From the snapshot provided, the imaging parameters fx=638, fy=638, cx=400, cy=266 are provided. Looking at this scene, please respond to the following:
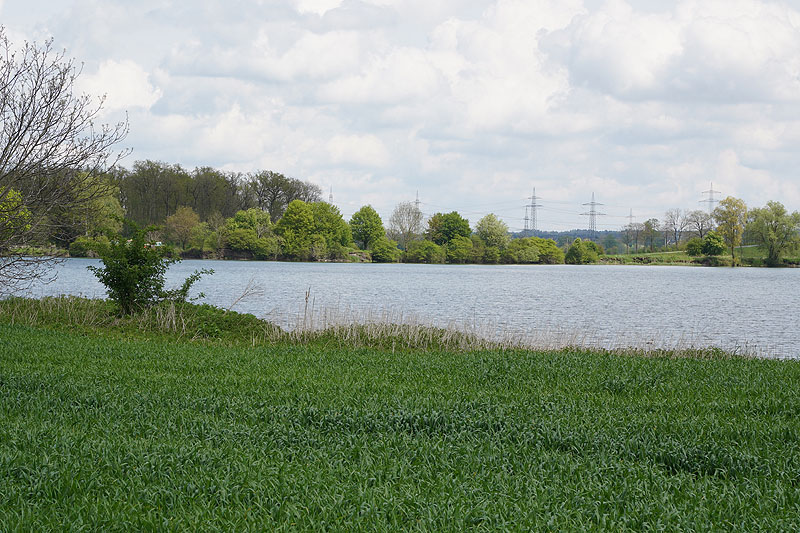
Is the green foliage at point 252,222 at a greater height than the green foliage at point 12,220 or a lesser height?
greater

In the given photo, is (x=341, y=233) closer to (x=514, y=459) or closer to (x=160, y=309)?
(x=160, y=309)

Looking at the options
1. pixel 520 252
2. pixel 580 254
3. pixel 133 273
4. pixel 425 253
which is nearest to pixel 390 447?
pixel 133 273

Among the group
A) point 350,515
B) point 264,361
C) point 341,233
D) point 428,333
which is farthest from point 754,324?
point 341,233

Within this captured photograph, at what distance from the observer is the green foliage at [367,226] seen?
3910 inches

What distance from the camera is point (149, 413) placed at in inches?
274

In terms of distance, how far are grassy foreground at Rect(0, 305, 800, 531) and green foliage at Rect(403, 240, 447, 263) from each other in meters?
88.9

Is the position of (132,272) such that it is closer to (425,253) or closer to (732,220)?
(425,253)

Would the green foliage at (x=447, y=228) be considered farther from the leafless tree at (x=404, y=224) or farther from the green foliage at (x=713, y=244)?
the green foliage at (x=713, y=244)

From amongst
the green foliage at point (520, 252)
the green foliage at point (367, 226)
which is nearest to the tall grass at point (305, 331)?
the green foliage at point (367, 226)

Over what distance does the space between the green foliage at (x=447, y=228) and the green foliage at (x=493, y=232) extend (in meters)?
2.56

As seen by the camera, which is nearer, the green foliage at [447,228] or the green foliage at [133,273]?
the green foliage at [133,273]

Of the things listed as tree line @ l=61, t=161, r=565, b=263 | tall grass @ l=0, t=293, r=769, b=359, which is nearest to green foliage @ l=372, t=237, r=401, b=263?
tree line @ l=61, t=161, r=565, b=263

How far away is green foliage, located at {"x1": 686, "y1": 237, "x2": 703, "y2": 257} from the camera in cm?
9919

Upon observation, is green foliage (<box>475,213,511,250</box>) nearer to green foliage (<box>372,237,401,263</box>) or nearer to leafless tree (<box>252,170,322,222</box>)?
green foliage (<box>372,237,401,263</box>)
